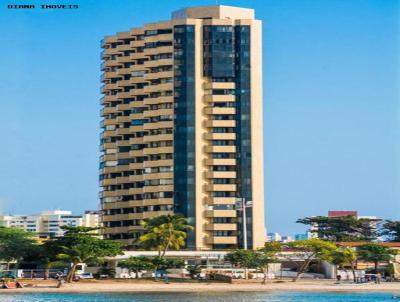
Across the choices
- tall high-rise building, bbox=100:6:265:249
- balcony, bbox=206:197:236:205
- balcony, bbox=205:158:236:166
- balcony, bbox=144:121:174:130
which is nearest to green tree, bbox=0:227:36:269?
tall high-rise building, bbox=100:6:265:249

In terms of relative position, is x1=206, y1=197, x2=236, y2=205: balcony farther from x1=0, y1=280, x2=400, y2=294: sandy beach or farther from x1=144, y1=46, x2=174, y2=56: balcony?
x1=0, y1=280, x2=400, y2=294: sandy beach

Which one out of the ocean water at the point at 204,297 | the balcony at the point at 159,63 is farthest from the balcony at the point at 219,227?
the ocean water at the point at 204,297

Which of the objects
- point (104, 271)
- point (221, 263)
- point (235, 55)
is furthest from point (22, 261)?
point (235, 55)

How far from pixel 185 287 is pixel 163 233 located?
18663 mm

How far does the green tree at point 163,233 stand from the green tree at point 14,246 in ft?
56.8

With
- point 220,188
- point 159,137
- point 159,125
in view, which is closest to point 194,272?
point 220,188

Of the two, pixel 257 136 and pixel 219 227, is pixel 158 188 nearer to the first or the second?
pixel 219 227

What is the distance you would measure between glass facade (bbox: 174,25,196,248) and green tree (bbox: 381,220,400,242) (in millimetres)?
57092

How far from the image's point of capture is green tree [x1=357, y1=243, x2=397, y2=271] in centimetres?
13338

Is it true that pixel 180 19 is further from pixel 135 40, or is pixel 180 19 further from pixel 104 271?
pixel 104 271

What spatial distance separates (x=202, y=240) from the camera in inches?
6048

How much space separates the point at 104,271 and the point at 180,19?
177 feet

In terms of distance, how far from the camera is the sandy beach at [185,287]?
108675mm

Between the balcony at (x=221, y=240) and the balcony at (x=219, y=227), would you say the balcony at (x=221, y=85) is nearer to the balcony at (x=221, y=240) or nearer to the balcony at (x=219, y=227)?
the balcony at (x=219, y=227)
